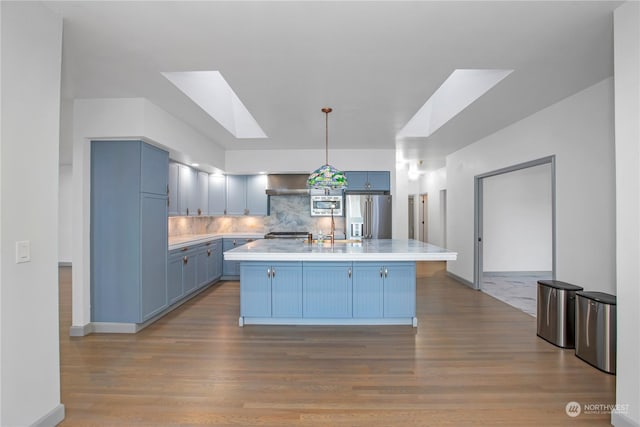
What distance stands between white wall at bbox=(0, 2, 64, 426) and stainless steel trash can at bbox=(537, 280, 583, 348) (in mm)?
4235

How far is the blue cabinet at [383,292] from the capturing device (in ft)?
11.9

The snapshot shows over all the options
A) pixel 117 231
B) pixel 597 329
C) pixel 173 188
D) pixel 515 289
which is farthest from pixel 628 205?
pixel 173 188

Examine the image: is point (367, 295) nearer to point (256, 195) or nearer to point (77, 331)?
point (77, 331)

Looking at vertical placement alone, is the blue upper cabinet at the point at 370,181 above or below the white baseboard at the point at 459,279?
above

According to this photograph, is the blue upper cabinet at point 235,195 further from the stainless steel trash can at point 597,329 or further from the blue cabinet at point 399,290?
the stainless steel trash can at point 597,329

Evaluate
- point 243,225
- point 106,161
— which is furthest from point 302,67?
point 243,225

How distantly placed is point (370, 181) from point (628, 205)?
4.38 metres

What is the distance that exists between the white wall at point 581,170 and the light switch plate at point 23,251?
180 inches

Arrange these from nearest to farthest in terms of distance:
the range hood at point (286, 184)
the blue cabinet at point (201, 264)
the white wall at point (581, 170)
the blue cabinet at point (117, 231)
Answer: the white wall at point (581, 170), the blue cabinet at point (117, 231), the blue cabinet at point (201, 264), the range hood at point (286, 184)

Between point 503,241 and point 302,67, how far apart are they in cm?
584

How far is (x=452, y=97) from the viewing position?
13.5 ft

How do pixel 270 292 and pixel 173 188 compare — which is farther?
pixel 173 188

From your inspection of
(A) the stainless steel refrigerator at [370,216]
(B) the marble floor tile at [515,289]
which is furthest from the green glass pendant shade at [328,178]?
(B) the marble floor tile at [515,289]

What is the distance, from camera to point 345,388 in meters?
2.36
